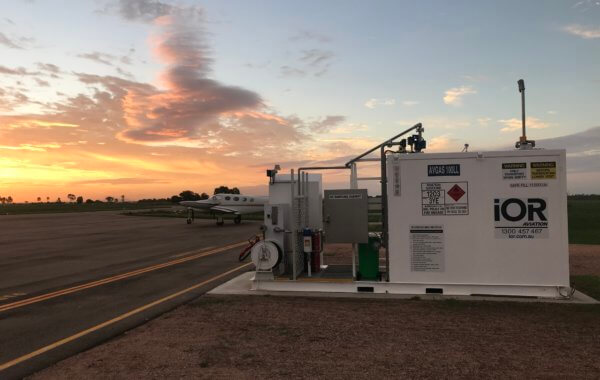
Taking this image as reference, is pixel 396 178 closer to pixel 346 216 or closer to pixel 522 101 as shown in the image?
pixel 346 216

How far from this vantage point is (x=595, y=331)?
22.2 feet

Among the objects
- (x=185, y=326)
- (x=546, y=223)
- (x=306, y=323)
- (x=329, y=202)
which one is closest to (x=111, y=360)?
(x=185, y=326)

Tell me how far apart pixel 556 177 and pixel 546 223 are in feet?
3.33

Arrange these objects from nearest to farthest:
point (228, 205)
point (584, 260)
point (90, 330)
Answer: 1. point (90, 330)
2. point (584, 260)
3. point (228, 205)

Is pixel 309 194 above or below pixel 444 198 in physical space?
above

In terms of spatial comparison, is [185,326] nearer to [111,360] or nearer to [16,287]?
[111,360]

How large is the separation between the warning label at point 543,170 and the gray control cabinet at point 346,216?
3.64 metres

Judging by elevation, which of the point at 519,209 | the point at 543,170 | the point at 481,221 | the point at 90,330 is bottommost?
the point at 90,330

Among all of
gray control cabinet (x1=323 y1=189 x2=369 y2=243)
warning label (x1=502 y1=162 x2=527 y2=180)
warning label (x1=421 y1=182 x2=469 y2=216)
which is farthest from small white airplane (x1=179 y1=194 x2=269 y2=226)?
warning label (x1=502 y1=162 x2=527 y2=180)

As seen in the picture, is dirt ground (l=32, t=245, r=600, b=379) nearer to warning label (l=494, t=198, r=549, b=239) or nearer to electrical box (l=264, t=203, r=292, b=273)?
warning label (l=494, t=198, r=549, b=239)

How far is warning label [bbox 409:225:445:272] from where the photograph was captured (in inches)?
366

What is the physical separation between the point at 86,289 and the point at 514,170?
10768 millimetres

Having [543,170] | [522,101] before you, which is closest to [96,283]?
[543,170]

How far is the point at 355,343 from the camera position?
20.6ft
